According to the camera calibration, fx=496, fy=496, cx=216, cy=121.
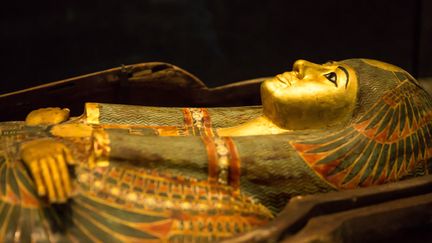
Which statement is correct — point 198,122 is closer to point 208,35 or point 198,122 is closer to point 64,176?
point 64,176

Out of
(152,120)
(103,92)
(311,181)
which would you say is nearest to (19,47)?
(103,92)

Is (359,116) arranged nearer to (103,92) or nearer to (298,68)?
(298,68)

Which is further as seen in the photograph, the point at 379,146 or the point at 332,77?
the point at 332,77

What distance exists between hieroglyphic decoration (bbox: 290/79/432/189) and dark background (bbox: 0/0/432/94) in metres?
1.57

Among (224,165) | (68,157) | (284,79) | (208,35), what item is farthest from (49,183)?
(208,35)

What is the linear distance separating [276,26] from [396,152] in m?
1.80

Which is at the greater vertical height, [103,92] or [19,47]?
[19,47]

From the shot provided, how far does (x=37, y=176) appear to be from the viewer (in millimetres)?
1606

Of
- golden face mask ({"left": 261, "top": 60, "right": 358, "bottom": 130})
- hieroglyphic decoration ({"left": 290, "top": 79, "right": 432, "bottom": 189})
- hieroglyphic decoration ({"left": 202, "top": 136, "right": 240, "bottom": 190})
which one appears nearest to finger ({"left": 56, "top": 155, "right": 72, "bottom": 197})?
hieroglyphic decoration ({"left": 202, "top": 136, "right": 240, "bottom": 190})

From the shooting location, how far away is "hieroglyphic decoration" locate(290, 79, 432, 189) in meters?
1.91

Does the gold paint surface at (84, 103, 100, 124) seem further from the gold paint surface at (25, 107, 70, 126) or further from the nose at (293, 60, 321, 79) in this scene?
the nose at (293, 60, 321, 79)

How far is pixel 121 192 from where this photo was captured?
172 cm

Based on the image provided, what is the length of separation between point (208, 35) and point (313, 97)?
1495 millimetres

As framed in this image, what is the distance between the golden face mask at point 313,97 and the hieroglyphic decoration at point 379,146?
0.11 m
